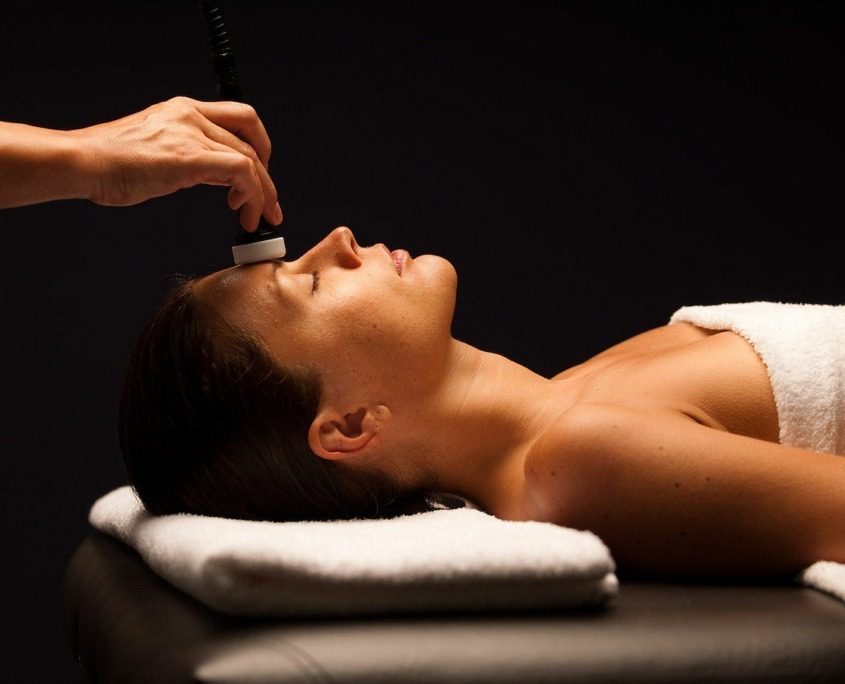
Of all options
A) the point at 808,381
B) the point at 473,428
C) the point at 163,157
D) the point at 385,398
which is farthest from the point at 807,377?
the point at 163,157

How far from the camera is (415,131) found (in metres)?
2.60

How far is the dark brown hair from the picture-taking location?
1411 mm

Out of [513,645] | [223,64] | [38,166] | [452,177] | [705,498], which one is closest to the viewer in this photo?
[513,645]

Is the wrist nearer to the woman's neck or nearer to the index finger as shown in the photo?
the index finger

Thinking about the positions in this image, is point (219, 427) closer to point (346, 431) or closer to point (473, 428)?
point (346, 431)

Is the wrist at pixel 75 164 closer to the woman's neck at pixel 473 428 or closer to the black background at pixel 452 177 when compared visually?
the woman's neck at pixel 473 428

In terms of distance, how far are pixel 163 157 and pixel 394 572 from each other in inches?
25.8

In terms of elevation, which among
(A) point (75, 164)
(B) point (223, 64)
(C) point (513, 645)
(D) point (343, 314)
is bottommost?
(C) point (513, 645)

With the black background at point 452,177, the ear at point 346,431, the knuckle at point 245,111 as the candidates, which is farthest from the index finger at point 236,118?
the black background at point 452,177

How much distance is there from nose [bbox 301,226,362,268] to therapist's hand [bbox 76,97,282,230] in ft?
0.38

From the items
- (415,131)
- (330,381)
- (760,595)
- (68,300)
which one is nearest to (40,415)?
(68,300)

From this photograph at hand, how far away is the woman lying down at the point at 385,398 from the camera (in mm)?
1408

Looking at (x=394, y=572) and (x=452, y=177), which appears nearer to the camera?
(x=394, y=572)

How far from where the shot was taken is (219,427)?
1.41 metres
